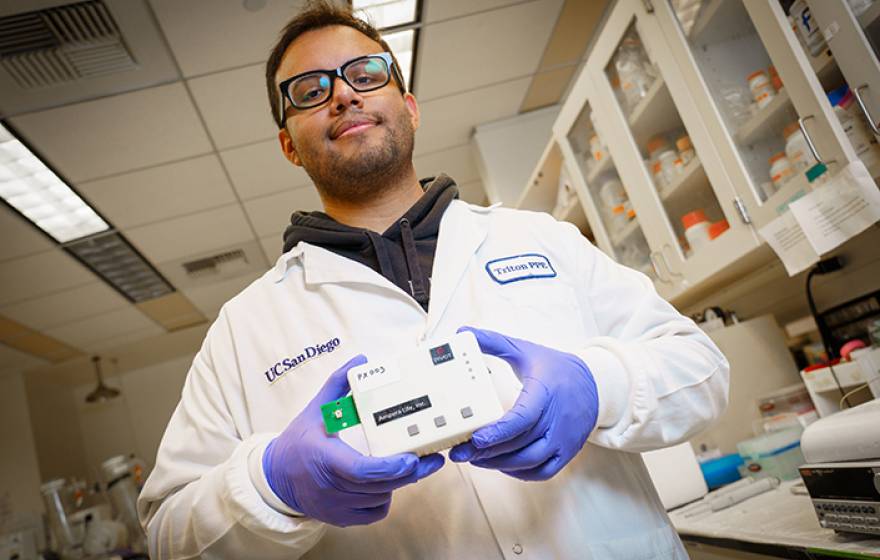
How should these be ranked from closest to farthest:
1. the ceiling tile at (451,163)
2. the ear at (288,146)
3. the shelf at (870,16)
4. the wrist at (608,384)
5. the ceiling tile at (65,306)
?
the wrist at (608,384) < the shelf at (870,16) < the ear at (288,146) < the ceiling tile at (451,163) < the ceiling tile at (65,306)

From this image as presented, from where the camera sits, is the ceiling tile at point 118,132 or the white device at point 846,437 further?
the ceiling tile at point 118,132

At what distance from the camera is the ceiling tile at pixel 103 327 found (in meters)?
4.53

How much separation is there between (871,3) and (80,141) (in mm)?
2795

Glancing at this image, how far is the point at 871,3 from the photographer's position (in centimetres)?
126

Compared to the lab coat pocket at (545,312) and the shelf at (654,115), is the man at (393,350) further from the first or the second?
the shelf at (654,115)

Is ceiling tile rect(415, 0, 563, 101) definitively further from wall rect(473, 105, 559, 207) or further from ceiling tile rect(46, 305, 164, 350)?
ceiling tile rect(46, 305, 164, 350)

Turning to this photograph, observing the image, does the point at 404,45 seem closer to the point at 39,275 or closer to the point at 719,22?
the point at 719,22

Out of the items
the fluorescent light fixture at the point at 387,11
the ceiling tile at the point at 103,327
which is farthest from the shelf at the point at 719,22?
the ceiling tile at the point at 103,327

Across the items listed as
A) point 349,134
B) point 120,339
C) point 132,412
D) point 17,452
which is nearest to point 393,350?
point 349,134

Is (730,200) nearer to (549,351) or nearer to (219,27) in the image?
(549,351)

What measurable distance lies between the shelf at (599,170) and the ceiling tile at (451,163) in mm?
1257

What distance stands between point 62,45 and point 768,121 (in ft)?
7.52

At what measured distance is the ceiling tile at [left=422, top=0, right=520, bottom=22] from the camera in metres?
2.57

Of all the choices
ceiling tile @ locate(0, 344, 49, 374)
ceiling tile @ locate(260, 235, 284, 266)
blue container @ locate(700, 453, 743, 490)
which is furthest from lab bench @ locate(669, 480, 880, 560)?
ceiling tile @ locate(0, 344, 49, 374)
